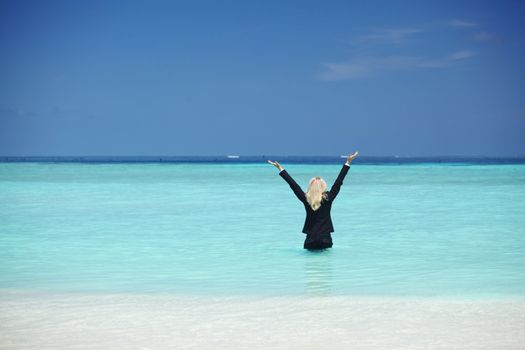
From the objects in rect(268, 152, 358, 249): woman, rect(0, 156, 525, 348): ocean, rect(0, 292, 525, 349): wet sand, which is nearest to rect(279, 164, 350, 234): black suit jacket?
rect(268, 152, 358, 249): woman

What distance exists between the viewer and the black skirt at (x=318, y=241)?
36.2 ft

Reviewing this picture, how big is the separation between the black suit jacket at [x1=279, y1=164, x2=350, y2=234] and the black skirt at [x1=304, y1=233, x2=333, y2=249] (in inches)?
3.9

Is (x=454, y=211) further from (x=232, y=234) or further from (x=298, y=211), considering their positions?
(x=232, y=234)

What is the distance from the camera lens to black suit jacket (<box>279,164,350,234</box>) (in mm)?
10367

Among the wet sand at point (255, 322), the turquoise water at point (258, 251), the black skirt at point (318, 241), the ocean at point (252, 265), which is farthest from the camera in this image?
the black skirt at point (318, 241)

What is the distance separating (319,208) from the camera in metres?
10.4

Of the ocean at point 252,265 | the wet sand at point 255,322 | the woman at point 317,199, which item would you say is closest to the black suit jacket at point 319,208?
the woman at point 317,199

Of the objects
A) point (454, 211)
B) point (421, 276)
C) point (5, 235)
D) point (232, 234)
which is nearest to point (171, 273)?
point (421, 276)

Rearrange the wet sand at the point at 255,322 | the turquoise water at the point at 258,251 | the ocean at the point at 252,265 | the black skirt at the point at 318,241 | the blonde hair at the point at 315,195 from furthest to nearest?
the black skirt at the point at 318,241 → the blonde hair at the point at 315,195 → the turquoise water at the point at 258,251 → the ocean at the point at 252,265 → the wet sand at the point at 255,322

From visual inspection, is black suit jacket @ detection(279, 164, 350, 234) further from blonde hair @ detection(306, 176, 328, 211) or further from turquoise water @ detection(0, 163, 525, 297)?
turquoise water @ detection(0, 163, 525, 297)

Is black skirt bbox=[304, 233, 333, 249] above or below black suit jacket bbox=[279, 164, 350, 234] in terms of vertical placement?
below

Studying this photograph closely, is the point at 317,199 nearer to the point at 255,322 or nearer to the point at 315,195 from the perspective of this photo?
the point at 315,195

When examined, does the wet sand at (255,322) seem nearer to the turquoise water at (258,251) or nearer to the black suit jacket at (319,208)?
the turquoise water at (258,251)

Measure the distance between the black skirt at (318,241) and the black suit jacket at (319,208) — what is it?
0.10 metres
